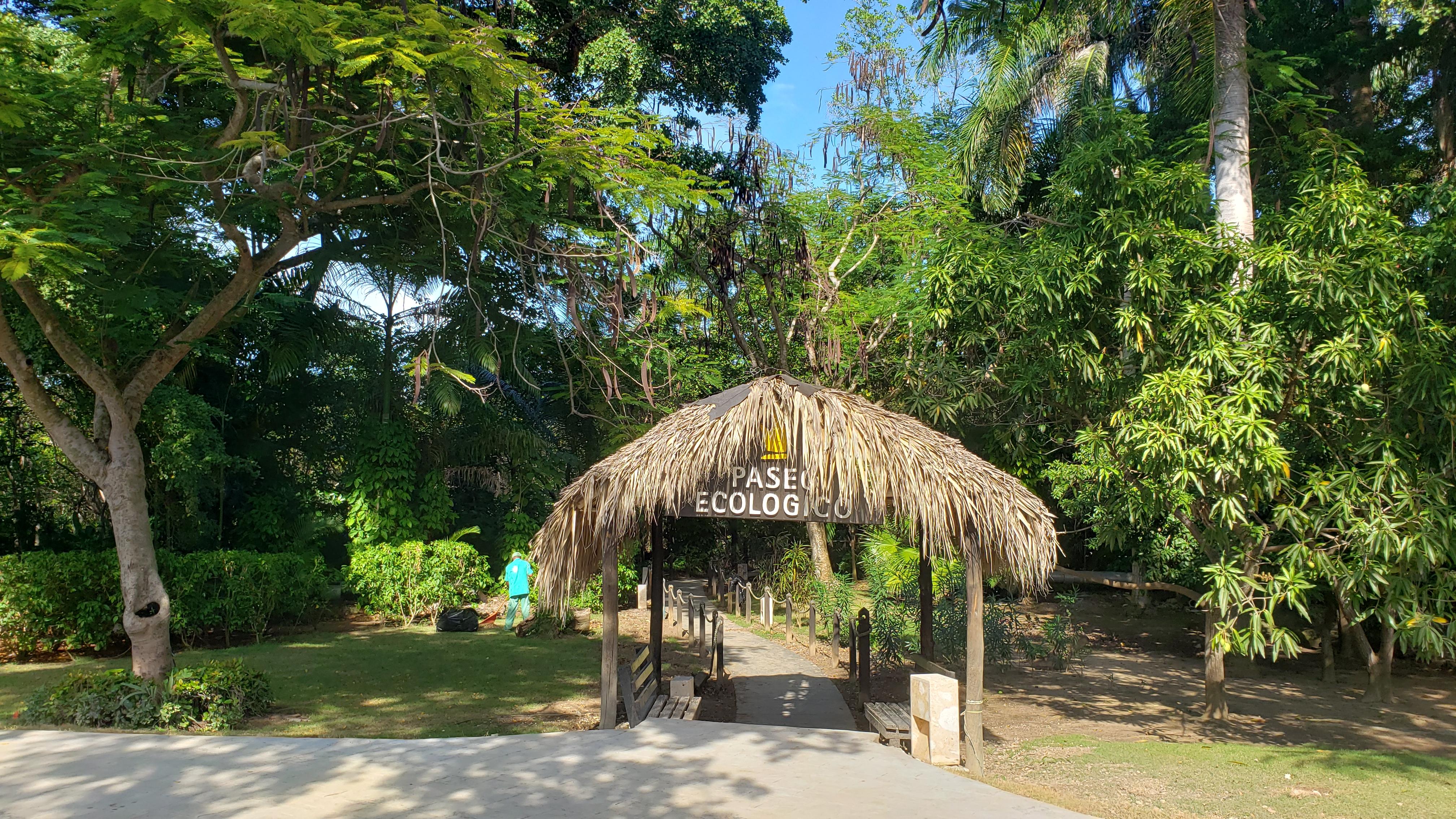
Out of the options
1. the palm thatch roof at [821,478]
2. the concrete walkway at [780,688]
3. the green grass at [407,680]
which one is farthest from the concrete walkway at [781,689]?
the palm thatch roof at [821,478]

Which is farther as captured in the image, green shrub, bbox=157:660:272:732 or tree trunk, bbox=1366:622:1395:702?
tree trunk, bbox=1366:622:1395:702

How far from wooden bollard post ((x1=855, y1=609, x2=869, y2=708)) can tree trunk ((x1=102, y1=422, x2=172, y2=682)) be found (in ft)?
25.4

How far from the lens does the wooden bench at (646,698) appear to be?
27.1 feet

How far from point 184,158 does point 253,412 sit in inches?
357

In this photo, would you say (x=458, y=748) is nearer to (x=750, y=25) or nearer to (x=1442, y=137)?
(x=750, y=25)

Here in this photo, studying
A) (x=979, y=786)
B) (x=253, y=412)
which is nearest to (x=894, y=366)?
(x=979, y=786)

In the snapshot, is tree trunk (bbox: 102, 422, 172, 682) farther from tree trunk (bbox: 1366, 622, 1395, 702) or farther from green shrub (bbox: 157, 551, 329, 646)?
tree trunk (bbox: 1366, 622, 1395, 702)

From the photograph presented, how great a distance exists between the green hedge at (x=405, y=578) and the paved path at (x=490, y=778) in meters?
9.37

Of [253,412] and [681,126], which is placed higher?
[681,126]

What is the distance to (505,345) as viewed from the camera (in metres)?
17.6

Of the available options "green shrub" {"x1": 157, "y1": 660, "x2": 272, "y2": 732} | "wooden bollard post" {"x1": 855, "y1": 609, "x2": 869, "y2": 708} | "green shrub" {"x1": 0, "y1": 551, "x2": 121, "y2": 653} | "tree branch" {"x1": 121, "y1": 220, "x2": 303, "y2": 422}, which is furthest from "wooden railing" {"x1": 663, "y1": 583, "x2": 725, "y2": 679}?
"green shrub" {"x1": 0, "y1": 551, "x2": 121, "y2": 653}

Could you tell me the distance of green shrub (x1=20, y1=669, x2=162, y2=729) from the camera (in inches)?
347

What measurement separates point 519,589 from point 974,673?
10.3 metres

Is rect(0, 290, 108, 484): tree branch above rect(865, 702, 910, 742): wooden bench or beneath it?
above
